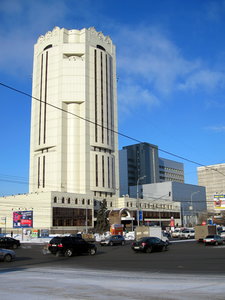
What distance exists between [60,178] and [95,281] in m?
93.9

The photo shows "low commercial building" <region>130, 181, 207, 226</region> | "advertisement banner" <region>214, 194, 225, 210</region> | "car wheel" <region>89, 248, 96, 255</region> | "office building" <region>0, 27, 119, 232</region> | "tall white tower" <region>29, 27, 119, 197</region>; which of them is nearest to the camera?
"car wheel" <region>89, 248, 96, 255</region>

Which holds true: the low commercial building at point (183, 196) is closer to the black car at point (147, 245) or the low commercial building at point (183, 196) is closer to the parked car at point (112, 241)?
the parked car at point (112, 241)

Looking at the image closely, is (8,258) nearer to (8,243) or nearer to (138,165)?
(8,243)

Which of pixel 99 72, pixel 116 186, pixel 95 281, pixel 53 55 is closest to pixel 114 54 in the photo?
pixel 99 72

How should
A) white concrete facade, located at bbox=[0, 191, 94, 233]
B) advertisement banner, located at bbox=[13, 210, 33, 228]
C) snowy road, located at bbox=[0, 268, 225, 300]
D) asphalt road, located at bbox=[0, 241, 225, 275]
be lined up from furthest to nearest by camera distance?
white concrete facade, located at bbox=[0, 191, 94, 233] < advertisement banner, located at bbox=[13, 210, 33, 228] < asphalt road, located at bbox=[0, 241, 225, 275] < snowy road, located at bbox=[0, 268, 225, 300]

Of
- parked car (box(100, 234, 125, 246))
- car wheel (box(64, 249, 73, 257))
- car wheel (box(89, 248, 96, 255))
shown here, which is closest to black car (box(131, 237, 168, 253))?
car wheel (box(89, 248, 96, 255))

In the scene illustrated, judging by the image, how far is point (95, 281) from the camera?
14.3 m

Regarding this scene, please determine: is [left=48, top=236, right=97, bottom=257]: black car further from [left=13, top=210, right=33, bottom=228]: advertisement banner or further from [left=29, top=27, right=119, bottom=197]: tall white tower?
[left=29, top=27, right=119, bottom=197]: tall white tower

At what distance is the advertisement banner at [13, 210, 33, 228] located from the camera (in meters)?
77.7

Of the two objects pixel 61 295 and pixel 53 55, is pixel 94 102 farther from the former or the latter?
pixel 61 295

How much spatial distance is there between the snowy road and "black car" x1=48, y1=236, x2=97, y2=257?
1388cm

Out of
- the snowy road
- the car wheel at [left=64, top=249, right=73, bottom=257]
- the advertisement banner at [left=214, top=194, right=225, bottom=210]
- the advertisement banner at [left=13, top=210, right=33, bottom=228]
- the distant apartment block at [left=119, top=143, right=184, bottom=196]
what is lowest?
the car wheel at [left=64, top=249, right=73, bottom=257]

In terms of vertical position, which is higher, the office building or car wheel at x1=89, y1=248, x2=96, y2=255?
the office building

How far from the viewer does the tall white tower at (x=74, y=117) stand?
359 feet
